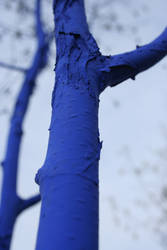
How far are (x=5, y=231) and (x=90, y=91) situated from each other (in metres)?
1.97

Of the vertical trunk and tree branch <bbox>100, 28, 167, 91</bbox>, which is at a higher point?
tree branch <bbox>100, 28, 167, 91</bbox>

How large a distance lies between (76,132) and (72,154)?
0.27 ft

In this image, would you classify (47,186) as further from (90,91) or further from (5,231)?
(5,231)

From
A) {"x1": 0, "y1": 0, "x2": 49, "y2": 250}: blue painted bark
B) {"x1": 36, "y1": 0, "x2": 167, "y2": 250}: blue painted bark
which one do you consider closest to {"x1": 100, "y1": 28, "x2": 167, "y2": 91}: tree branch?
{"x1": 36, "y1": 0, "x2": 167, "y2": 250}: blue painted bark

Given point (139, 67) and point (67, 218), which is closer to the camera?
point (67, 218)

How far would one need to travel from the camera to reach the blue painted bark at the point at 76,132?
719mm

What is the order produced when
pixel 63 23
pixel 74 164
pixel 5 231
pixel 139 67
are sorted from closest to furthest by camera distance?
pixel 74 164 < pixel 139 67 < pixel 63 23 < pixel 5 231

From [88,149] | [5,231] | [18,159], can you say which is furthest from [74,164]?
[18,159]

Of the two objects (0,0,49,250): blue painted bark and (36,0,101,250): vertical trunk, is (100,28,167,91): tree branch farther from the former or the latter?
(0,0,49,250): blue painted bark

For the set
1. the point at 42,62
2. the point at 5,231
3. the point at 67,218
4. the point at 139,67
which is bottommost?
the point at 5,231

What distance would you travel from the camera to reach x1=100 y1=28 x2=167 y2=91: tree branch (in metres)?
1.12

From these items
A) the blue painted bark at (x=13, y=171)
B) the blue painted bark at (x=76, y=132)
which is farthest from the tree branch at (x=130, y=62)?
the blue painted bark at (x=13, y=171)

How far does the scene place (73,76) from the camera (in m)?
1.06

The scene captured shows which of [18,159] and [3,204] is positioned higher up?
[18,159]
